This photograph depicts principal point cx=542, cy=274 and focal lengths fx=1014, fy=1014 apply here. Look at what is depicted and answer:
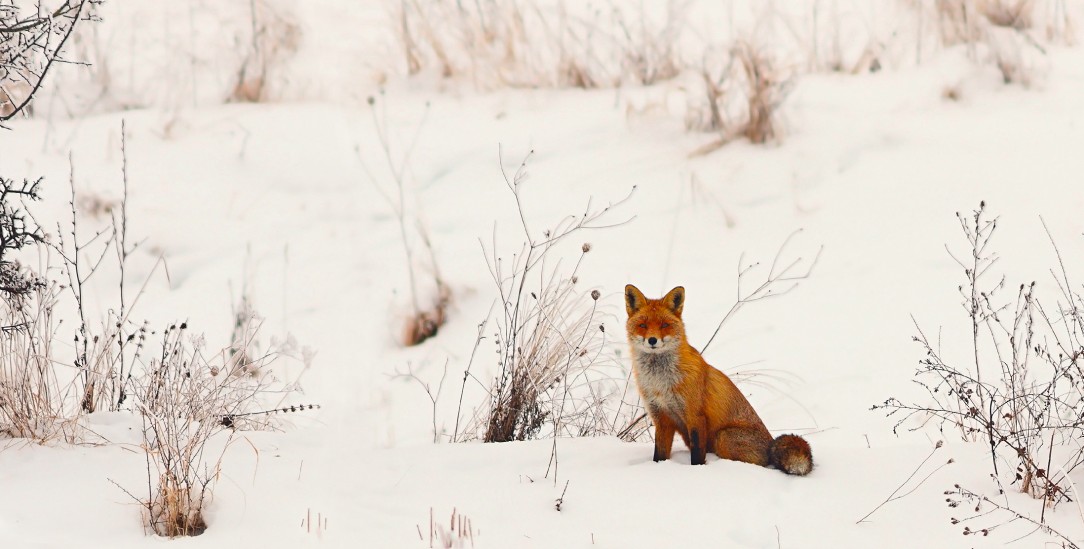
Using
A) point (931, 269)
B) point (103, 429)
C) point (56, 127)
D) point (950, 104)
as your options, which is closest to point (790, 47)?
point (950, 104)

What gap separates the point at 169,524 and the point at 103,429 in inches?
46.9

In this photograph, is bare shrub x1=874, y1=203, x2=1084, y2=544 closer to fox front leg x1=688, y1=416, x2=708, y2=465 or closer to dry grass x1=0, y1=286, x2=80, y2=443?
fox front leg x1=688, y1=416, x2=708, y2=465

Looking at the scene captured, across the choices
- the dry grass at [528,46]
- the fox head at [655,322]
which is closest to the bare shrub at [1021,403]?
the fox head at [655,322]

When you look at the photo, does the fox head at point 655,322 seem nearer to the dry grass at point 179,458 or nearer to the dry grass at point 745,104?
the dry grass at point 179,458

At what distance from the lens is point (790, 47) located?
10.8m

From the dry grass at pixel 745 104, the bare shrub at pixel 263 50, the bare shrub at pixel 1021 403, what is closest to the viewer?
the bare shrub at pixel 1021 403

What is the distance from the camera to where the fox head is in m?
4.30

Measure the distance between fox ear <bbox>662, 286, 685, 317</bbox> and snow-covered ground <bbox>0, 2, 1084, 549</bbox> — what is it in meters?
0.69

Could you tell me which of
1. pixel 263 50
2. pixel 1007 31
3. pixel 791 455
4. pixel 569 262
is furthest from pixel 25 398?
pixel 1007 31

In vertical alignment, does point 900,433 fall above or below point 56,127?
below

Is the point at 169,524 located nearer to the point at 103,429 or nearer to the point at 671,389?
the point at 103,429

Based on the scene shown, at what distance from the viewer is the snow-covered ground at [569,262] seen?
4023 millimetres

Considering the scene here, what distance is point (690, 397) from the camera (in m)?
4.37

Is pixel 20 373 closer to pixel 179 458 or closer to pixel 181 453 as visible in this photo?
pixel 181 453
